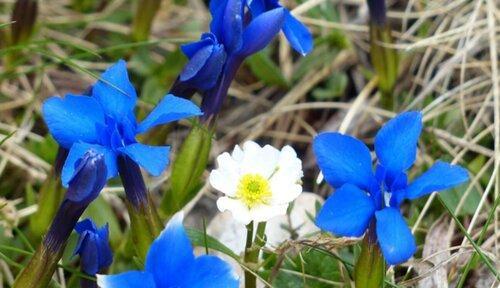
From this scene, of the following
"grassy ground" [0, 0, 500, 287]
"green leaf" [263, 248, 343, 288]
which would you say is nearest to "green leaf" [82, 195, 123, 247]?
"grassy ground" [0, 0, 500, 287]

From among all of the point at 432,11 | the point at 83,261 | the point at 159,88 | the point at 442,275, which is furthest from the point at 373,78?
the point at 83,261

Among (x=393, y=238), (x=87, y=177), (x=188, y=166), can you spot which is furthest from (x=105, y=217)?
(x=393, y=238)

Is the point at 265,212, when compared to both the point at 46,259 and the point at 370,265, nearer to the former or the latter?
the point at 370,265

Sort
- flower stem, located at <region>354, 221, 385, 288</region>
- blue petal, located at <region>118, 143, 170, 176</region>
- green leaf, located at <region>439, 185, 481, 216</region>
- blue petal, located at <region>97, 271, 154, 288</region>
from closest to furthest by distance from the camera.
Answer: blue petal, located at <region>97, 271, 154, 288</region>, blue petal, located at <region>118, 143, 170, 176</region>, flower stem, located at <region>354, 221, 385, 288</region>, green leaf, located at <region>439, 185, 481, 216</region>

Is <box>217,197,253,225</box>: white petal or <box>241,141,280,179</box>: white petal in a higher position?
<box>241,141,280,179</box>: white petal

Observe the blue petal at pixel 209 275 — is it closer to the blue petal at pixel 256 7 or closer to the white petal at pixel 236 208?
the white petal at pixel 236 208

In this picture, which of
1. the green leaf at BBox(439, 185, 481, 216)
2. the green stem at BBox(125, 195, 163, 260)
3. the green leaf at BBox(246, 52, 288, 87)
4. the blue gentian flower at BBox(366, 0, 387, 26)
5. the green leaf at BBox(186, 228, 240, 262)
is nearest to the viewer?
the green stem at BBox(125, 195, 163, 260)

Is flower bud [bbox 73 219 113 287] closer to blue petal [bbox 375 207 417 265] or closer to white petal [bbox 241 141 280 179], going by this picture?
white petal [bbox 241 141 280 179]

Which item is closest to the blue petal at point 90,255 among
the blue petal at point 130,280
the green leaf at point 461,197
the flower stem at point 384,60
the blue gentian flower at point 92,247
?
the blue gentian flower at point 92,247

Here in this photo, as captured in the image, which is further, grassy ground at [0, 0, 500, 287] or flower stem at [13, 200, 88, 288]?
grassy ground at [0, 0, 500, 287]
